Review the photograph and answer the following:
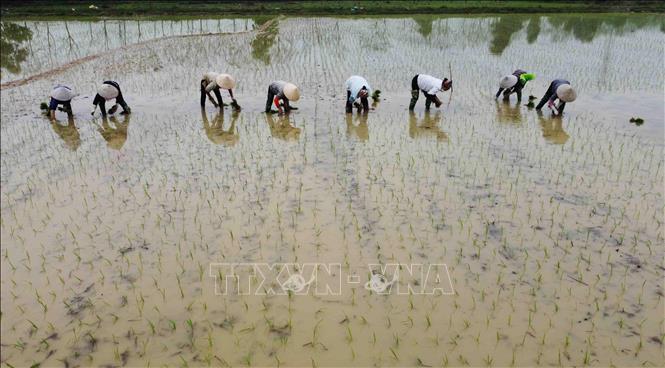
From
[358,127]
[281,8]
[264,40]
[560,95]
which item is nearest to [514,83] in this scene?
[560,95]

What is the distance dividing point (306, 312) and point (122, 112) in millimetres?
7017

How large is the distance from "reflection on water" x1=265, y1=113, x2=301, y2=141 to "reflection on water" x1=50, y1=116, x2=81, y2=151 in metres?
3.03

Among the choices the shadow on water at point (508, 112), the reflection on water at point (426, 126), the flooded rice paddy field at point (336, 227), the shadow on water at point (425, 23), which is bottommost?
the flooded rice paddy field at point (336, 227)

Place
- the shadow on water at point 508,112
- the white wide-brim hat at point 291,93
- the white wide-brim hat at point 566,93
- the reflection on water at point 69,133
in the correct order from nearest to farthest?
the reflection on water at point 69,133, the white wide-brim hat at point 291,93, the white wide-brim hat at point 566,93, the shadow on water at point 508,112

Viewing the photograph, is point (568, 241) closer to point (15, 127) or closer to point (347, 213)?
point (347, 213)

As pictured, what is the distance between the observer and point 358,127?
8164 mm

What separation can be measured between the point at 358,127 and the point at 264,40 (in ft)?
34.2

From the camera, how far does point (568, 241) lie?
14.9 feet

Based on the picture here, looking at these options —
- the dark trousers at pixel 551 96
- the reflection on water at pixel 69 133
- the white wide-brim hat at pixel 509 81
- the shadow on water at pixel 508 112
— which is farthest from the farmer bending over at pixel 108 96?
the dark trousers at pixel 551 96

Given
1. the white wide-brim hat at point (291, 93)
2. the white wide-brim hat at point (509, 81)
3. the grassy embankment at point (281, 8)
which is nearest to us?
the white wide-brim hat at point (291, 93)

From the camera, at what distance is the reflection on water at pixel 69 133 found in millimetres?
7328

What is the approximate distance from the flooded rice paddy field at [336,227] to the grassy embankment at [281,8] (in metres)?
15.8

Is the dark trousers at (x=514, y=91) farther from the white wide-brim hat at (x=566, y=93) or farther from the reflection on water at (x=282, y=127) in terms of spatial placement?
the reflection on water at (x=282, y=127)

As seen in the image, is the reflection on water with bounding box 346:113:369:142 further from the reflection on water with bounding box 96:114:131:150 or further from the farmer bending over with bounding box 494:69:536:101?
the reflection on water with bounding box 96:114:131:150
